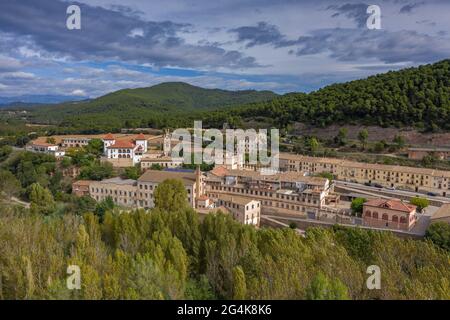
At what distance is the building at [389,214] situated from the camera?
25.0 metres

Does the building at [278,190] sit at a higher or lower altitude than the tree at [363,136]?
lower

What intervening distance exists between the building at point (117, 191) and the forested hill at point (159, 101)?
238 ft

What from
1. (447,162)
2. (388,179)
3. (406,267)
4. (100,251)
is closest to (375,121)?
(447,162)

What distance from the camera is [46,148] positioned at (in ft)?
154

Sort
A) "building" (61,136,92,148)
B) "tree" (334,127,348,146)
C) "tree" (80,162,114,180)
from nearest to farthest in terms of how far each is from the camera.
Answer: "tree" (80,162,114,180), "tree" (334,127,348,146), "building" (61,136,92,148)

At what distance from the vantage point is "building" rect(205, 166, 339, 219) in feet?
95.7

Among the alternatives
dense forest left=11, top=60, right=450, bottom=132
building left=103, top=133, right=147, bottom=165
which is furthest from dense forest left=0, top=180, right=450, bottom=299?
dense forest left=11, top=60, right=450, bottom=132

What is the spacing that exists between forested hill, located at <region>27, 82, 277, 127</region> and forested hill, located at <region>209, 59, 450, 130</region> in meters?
51.7

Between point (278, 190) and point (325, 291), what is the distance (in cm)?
2234

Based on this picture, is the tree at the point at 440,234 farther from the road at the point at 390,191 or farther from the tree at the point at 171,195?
the tree at the point at 171,195

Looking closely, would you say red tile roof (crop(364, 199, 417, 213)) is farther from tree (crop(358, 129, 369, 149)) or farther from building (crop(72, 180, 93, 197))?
building (crop(72, 180, 93, 197))

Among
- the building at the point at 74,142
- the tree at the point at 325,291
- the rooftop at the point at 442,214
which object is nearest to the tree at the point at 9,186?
the building at the point at 74,142

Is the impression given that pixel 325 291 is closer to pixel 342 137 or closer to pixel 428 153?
pixel 428 153

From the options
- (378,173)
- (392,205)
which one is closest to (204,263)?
(392,205)
